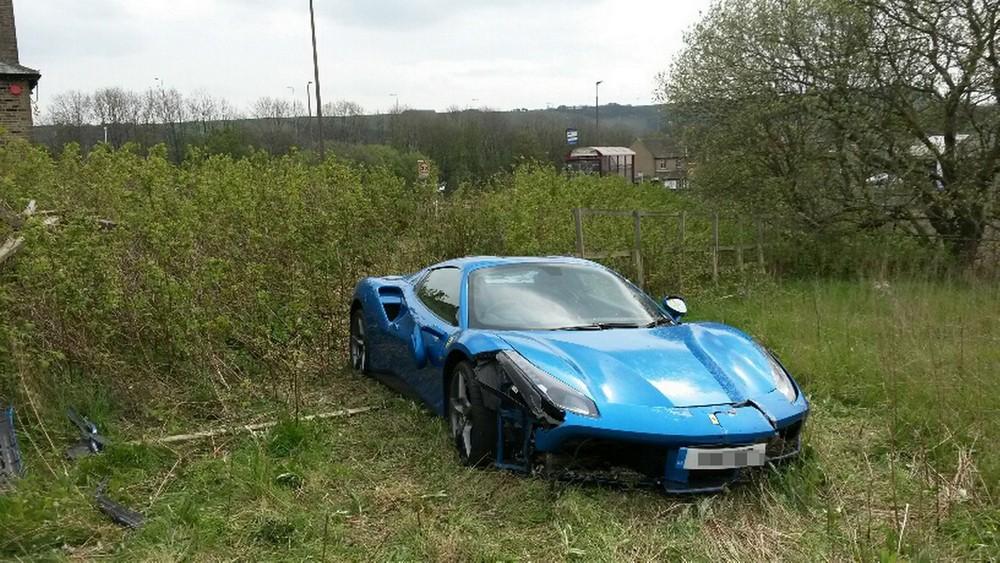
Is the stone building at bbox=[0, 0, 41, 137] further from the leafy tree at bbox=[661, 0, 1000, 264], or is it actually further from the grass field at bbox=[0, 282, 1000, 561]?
the grass field at bbox=[0, 282, 1000, 561]

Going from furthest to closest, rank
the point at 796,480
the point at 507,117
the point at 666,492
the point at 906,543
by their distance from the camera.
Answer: the point at 507,117, the point at 796,480, the point at 666,492, the point at 906,543

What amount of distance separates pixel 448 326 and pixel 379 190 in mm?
5928

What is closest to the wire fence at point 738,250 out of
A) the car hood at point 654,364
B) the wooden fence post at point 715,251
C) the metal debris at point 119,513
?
the wooden fence post at point 715,251

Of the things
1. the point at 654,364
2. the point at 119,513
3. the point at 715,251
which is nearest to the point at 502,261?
the point at 654,364

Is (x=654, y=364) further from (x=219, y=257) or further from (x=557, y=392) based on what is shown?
(x=219, y=257)

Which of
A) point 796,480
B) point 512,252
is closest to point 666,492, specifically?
point 796,480

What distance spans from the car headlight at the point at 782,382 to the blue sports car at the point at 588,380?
11mm

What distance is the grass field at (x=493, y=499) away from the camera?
3336mm

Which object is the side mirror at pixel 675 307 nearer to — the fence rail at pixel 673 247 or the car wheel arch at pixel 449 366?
the car wheel arch at pixel 449 366

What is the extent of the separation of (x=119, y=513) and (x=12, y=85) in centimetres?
2272

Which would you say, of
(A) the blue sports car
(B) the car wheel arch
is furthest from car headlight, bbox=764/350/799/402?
(B) the car wheel arch

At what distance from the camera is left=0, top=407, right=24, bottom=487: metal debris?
161 inches

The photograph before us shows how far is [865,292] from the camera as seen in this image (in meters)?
9.88

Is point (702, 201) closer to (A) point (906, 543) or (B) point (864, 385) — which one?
(B) point (864, 385)
